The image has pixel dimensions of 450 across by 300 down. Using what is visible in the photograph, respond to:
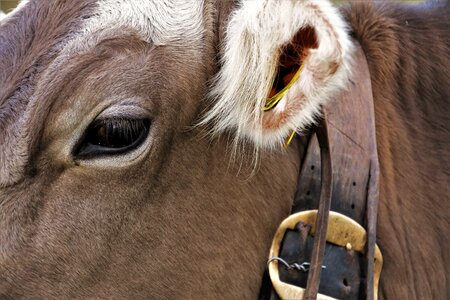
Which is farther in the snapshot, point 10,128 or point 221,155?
point 221,155

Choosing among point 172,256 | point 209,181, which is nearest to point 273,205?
point 209,181

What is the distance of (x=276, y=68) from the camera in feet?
6.16

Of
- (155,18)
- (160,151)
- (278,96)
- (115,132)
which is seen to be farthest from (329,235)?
(155,18)

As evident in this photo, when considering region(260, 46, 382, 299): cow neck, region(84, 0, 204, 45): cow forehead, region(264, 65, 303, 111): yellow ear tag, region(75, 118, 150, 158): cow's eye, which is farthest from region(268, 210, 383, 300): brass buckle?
region(84, 0, 204, 45): cow forehead

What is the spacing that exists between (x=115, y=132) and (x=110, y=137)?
21mm

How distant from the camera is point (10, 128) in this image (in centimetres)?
187

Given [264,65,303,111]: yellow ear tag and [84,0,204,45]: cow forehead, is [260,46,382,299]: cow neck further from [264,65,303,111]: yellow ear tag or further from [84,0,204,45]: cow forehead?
[84,0,204,45]: cow forehead

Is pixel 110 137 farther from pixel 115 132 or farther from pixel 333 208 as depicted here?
pixel 333 208

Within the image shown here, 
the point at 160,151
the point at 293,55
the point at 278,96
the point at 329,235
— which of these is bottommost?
the point at 329,235

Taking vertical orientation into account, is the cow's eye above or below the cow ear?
below

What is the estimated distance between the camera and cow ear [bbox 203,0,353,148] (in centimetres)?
177

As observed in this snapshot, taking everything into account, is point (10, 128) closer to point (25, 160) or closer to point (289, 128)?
point (25, 160)

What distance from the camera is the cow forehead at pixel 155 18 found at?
1.99m

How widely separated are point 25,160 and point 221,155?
571 millimetres
